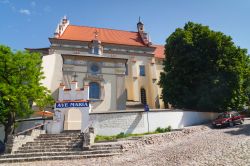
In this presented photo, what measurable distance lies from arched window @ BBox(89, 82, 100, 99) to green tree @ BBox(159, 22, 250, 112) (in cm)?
835

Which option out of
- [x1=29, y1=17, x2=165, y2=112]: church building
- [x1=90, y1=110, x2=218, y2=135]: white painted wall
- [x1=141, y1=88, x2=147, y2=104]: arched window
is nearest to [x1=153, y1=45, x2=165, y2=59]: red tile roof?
[x1=29, y1=17, x2=165, y2=112]: church building

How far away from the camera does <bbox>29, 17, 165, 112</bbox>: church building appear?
2744cm

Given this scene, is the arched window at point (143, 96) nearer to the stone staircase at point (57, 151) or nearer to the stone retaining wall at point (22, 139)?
the stone staircase at point (57, 151)

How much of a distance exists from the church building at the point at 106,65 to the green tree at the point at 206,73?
6.62 m

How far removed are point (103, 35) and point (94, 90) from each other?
613 inches

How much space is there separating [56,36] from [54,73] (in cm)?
742

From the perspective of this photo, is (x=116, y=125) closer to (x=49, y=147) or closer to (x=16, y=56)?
(x=49, y=147)

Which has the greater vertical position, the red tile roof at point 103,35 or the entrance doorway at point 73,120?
the red tile roof at point 103,35

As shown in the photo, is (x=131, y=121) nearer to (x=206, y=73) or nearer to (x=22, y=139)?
(x=22, y=139)

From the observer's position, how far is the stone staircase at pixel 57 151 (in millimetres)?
13008

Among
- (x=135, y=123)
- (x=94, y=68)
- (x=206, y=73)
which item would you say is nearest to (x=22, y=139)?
(x=135, y=123)

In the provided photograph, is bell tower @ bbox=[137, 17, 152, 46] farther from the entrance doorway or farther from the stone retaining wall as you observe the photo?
the stone retaining wall

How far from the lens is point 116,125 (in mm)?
19234

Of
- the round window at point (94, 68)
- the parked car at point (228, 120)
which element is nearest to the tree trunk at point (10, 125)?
the round window at point (94, 68)
